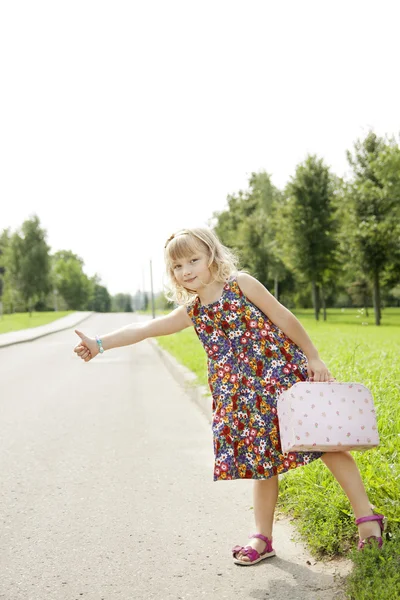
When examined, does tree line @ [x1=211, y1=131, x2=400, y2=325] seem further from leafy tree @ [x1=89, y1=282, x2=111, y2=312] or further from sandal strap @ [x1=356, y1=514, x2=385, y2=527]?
leafy tree @ [x1=89, y1=282, x2=111, y2=312]

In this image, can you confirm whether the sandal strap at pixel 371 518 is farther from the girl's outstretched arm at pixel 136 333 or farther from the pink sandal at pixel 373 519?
the girl's outstretched arm at pixel 136 333

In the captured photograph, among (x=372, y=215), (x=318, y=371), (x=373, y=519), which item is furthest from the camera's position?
(x=372, y=215)

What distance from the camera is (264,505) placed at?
3494 millimetres

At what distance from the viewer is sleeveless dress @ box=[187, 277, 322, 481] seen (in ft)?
11.1

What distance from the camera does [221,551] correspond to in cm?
A: 362

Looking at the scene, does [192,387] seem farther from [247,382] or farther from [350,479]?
[350,479]

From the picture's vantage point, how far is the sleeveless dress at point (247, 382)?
133 inches

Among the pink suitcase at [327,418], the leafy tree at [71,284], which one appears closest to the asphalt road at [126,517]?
the pink suitcase at [327,418]

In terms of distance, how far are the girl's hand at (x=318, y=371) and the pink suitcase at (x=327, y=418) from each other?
0.12 m

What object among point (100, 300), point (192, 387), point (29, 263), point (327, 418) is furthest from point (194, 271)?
point (100, 300)

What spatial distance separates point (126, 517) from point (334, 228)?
37.9 meters

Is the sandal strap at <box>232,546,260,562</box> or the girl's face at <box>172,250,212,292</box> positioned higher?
A: the girl's face at <box>172,250,212,292</box>

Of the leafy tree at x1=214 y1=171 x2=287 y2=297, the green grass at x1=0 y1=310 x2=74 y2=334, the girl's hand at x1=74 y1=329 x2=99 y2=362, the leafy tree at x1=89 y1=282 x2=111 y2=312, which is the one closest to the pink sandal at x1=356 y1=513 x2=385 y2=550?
the girl's hand at x1=74 y1=329 x2=99 y2=362

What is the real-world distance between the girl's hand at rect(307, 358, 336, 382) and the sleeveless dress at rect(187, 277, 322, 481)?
5 cm
